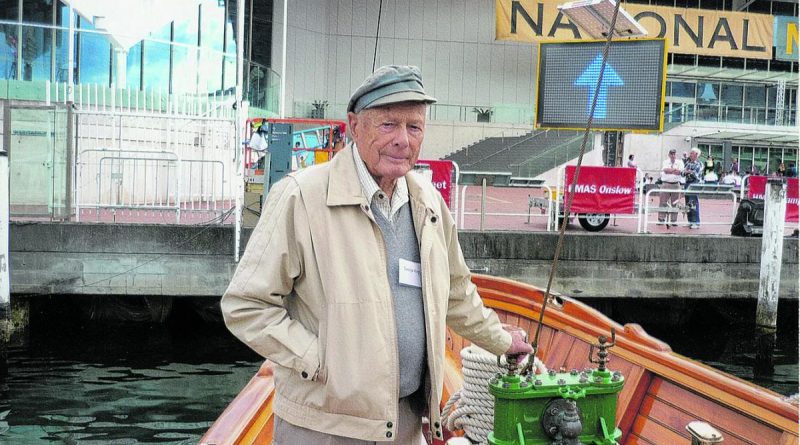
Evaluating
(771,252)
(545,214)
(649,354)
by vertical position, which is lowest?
(649,354)

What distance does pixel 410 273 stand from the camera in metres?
2.23

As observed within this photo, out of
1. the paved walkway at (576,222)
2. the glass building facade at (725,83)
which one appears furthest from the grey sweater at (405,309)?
the glass building facade at (725,83)

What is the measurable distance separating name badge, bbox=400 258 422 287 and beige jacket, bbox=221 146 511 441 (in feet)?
0.13

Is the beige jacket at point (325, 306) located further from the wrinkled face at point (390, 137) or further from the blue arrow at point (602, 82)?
the blue arrow at point (602, 82)

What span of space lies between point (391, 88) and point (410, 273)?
0.51 meters

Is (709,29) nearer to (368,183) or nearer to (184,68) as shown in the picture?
(184,68)

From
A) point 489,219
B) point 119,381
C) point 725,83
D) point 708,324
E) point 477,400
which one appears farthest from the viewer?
point 725,83

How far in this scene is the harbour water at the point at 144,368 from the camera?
7.52 m

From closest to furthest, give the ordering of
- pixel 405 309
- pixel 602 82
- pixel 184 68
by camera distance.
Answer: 1. pixel 405 309
2. pixel 602 82
3. pixel 184 68

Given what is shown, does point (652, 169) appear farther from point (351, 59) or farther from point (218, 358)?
point (218, 358)

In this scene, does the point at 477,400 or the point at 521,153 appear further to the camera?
the point at 521,153

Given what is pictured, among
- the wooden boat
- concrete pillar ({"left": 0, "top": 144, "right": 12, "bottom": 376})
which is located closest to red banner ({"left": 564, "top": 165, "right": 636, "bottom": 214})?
the wooden boat

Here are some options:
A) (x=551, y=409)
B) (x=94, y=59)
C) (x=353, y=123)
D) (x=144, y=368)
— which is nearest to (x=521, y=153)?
(x=94, y=59)

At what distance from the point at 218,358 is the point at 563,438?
26.5ft
